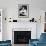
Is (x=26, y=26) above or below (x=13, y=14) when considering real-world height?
below

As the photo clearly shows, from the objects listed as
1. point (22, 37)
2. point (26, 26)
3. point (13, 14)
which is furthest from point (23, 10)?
point (22, 37)

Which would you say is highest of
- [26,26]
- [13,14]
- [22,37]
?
[13,14]

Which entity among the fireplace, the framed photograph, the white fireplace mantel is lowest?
→ the fireplace

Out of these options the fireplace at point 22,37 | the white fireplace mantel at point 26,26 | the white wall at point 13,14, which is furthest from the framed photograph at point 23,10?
the fireplace at point 22,37

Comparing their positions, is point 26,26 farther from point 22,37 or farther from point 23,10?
point 23,10

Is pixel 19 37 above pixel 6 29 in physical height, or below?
below

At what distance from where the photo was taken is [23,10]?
788cm

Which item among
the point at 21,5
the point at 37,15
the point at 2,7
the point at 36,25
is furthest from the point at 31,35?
the point at 2,7

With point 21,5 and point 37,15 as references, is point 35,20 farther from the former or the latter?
point 21,5

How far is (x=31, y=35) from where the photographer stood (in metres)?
7.95

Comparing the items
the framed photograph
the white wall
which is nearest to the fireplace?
the white wall

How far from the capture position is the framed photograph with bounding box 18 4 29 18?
7.87m

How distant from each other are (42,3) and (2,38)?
305cm

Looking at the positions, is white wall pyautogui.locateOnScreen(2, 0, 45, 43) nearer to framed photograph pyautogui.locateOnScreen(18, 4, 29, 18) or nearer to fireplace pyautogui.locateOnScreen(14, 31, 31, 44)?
framed photograph pyautogui.locateOnScreen(18, 4, 29, 18)
